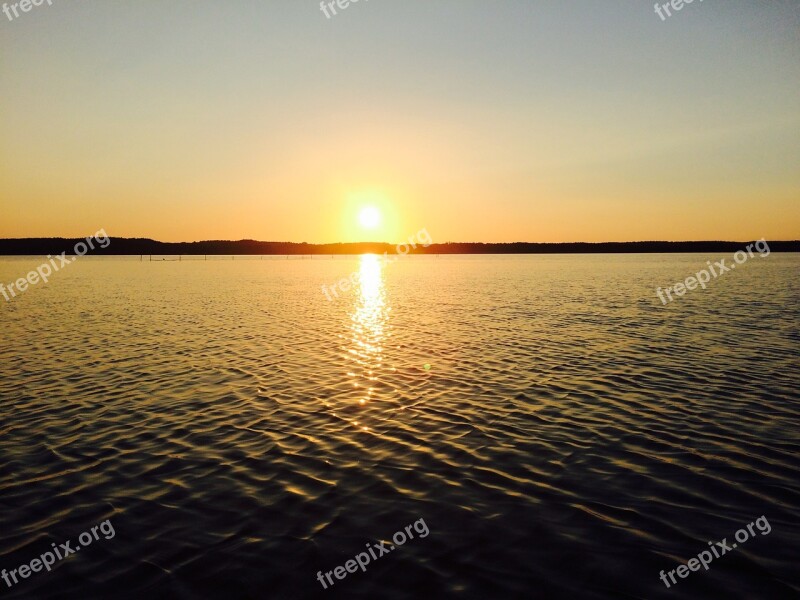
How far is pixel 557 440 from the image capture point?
15.3 metres

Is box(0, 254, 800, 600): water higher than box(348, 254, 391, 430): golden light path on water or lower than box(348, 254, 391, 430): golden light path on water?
higher

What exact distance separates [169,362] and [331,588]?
22.2m

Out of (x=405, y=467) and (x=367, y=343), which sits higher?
(x=405, y=467)

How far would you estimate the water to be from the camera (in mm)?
9016

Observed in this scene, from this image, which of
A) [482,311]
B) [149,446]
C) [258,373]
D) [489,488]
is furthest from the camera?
[482,311]

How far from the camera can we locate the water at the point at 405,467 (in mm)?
9016

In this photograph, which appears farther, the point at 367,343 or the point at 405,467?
the point at 367,343

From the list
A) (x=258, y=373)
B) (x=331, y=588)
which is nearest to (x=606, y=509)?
(x=331, y=588)

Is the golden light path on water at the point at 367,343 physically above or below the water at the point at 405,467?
below

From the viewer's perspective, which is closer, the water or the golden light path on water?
the water

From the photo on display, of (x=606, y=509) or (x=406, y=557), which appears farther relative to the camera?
(x=606, y=509)

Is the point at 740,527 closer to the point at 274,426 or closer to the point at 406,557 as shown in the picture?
the point at 406,557

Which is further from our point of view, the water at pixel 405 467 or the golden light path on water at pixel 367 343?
the golden light path on water at pixel 367 343

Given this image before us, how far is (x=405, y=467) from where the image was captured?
44.2 ft
